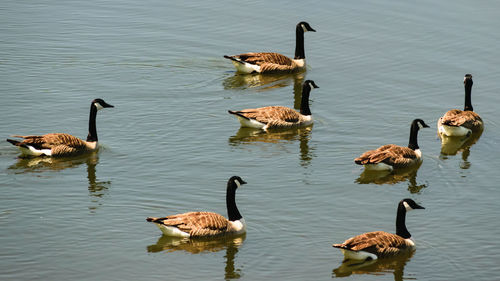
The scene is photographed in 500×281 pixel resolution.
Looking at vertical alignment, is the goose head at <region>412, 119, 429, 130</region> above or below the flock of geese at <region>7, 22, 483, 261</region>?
above

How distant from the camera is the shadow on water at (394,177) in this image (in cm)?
2275

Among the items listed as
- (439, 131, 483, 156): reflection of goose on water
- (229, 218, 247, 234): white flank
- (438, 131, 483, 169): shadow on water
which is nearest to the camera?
(229, 218, 247, 234): white flank

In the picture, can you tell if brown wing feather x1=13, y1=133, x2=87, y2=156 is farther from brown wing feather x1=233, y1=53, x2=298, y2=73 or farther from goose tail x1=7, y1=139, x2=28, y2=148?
brown wing feather x1=233, y1=53, x2=298, y2=73

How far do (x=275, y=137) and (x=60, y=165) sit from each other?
621 centimetres

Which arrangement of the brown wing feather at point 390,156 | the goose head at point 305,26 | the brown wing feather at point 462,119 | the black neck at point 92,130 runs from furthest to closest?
the goose head at point 305,26, the brown wing feather at point 462,119, the black neck at point 92,130, the brown wing feather at point 390,156

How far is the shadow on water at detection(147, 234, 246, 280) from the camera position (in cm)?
1872

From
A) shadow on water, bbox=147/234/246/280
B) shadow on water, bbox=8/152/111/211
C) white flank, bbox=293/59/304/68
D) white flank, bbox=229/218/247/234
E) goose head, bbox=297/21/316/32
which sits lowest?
shadow on water, bbox=147/234/246/280

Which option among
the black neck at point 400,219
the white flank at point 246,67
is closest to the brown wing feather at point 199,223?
the black neck at point 400,219

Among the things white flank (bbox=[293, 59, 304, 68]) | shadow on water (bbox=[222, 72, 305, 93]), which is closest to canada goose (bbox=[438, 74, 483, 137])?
shadow on water (bbox=[222, 72, 305, 93])

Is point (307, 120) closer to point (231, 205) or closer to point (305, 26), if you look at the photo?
point (305, 26)

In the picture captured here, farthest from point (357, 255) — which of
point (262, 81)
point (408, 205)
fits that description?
point (262, 81)

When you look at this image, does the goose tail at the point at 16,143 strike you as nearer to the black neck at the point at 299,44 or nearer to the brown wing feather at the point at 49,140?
the brown wing feather at the point at 49,140

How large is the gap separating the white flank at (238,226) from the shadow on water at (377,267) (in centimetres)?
241

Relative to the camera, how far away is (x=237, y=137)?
2589 centimetres
